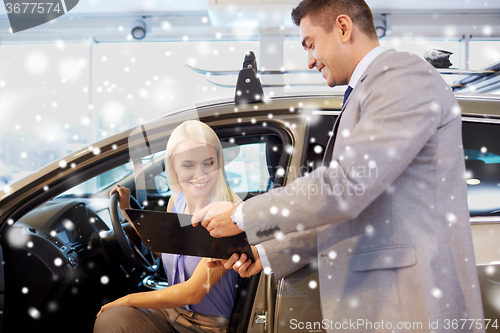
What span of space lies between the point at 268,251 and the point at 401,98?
0.57 meters

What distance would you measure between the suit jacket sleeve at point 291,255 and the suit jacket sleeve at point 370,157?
0.25 metres

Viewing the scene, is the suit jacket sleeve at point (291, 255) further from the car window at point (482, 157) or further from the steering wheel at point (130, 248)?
the steering wheel at point (130, 248)

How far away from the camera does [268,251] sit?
3.59 feet

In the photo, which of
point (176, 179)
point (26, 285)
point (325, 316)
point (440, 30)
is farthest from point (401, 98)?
point (440, 30)

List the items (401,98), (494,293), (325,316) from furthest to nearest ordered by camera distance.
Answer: (494,293)
(325,316)
(401,98)

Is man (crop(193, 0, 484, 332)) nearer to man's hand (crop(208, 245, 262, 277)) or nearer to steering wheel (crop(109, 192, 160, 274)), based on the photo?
man's hand (crop(208, 245, 262, 277))

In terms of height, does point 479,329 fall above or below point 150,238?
below

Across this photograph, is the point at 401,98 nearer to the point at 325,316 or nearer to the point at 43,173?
the point at 325,316

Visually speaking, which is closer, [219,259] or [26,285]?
[219,259]

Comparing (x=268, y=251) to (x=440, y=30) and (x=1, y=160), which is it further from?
(x=1, y=160)

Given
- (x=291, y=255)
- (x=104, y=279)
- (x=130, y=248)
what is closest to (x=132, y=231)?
(x=130, y=248)

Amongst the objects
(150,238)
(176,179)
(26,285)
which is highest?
(176,179)

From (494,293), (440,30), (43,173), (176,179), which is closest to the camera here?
(494,293)

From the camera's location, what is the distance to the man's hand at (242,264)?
1084 millimetres
